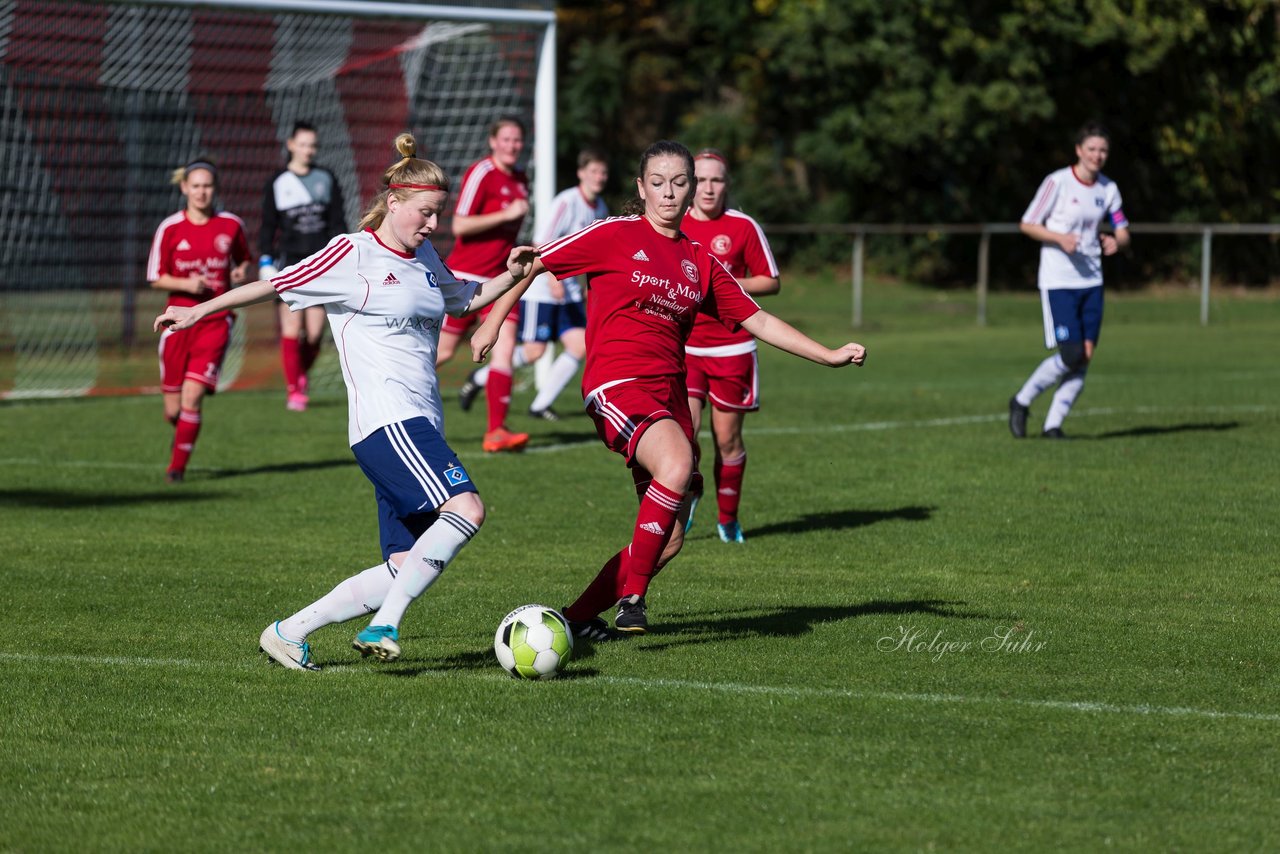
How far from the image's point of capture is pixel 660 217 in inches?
254

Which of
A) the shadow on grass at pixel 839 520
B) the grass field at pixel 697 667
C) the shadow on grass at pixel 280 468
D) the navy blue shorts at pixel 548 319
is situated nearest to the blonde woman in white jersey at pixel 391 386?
the grass field at pixel 697 667

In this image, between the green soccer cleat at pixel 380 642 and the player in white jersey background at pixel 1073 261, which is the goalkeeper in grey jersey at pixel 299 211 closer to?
the player in white jersey background at pixel 1073 261

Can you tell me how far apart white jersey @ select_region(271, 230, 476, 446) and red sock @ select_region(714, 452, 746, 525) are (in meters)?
3.19

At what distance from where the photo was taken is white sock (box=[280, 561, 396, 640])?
5.92 m

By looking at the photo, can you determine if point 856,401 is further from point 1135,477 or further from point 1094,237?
point 1135,477

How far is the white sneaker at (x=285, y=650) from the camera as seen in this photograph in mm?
5992

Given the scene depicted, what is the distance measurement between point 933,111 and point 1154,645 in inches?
1074

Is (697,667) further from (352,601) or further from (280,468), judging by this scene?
(280,468)

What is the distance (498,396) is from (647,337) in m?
6.30

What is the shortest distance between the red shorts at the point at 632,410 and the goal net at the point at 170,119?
1058 cm

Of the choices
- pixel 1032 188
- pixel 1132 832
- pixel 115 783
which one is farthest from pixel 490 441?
pixel 1032 188

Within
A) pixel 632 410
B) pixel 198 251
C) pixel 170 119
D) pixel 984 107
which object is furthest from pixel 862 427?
pixel 984 107

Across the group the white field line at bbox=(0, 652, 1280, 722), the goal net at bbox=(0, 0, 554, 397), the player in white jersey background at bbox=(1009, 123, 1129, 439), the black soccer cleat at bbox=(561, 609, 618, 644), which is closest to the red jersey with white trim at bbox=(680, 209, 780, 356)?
the black soccer cleat at bbox=(561, 609, 618, 644)

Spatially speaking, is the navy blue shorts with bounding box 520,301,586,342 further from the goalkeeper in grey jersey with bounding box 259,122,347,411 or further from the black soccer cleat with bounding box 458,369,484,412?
the goalkeeper in grey jersey with bounding box 259,122,347,411
